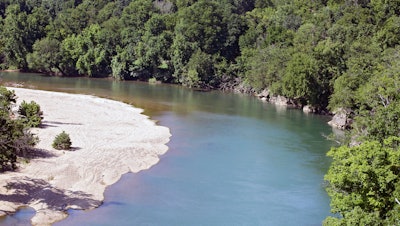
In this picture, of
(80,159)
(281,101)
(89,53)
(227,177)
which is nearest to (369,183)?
(227,177)

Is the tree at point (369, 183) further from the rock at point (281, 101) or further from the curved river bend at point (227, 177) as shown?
the rock at point (281, 101)

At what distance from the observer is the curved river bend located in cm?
2966

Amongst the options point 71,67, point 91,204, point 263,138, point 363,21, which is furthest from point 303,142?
point 71,67

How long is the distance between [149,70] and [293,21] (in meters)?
34.8

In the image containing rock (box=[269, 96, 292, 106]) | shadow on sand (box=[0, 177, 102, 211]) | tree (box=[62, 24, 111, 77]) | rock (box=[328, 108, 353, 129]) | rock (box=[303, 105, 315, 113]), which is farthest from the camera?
tree (box=[62, 24, 111, 77])

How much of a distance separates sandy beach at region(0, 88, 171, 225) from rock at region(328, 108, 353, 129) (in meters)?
22.2

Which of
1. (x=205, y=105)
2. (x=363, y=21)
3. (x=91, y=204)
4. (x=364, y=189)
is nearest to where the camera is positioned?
(x=364, y=189)

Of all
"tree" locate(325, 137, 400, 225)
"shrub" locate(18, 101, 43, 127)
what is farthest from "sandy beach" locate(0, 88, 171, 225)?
"tree" locate(325, 137, 400, 225)

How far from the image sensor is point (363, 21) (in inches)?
3489

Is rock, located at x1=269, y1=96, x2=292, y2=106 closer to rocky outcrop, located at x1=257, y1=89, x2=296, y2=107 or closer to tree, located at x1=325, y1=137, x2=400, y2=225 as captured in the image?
rocky outcrop, located at x1=257, y1=89, x2=296, y2=107

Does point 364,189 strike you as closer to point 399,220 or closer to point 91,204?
point 399,220

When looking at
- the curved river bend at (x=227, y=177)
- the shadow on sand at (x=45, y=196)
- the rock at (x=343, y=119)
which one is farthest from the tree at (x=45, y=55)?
the shadow on sand at (x=45, y=196)

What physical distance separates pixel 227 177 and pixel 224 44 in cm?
7599

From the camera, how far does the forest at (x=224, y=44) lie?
73438mm
